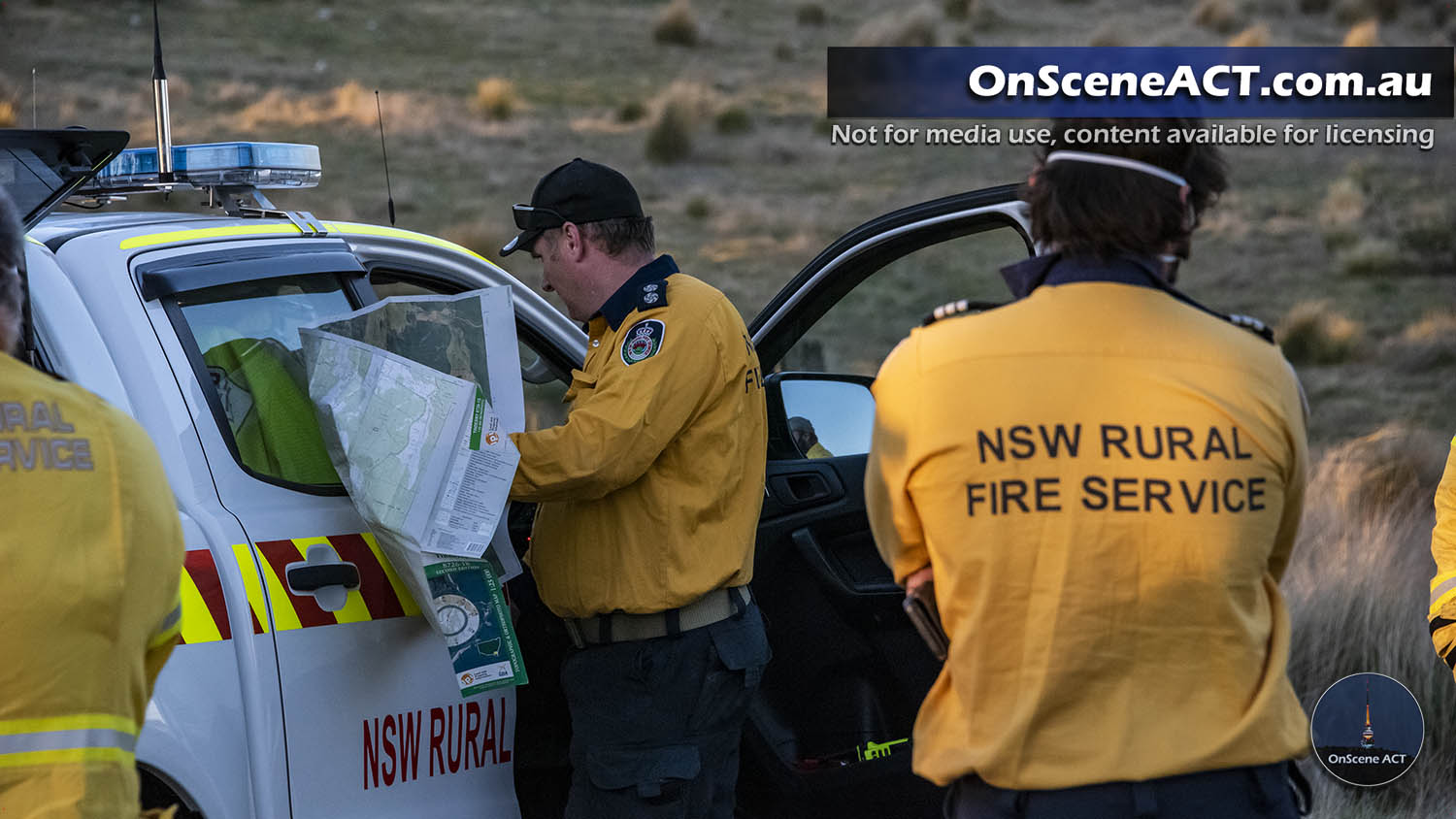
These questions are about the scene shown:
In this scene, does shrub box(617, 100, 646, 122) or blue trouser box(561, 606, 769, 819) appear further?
shrub box(617, 100, 646, 122)

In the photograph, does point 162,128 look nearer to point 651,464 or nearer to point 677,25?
point 651,464

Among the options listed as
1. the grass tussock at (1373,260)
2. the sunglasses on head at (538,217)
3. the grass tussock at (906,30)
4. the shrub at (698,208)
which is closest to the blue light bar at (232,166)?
the sunglasses on head at (538,217)

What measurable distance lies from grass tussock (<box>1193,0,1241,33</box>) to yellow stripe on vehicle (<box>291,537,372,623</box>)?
11.1m

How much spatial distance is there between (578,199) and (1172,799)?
1.60 meters

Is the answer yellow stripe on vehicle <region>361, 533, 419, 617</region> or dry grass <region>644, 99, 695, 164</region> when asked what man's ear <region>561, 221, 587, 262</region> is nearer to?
yellow stripe on vehicle <region>361, 533, 419, 617</region>

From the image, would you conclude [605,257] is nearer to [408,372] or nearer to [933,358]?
[408,372]

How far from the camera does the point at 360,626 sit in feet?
8.46

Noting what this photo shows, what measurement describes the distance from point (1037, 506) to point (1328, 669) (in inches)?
129

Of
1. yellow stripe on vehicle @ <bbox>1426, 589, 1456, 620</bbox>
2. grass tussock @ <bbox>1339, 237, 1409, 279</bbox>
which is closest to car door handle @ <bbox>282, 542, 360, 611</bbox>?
yellow stripe on vehicle @ <bbox>1426, 589, 1456, 620</bbox>

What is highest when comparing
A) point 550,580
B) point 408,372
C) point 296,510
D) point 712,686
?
point 408,372

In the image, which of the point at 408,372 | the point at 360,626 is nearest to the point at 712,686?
the point at 360,626

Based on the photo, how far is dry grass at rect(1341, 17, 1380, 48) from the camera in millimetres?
11273

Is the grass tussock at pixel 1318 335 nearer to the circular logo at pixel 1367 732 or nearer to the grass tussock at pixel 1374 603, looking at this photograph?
the grass tussock at pixel 1374 603

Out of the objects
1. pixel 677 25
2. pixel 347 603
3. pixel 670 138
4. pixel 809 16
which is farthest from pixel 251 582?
pixel 809 16
